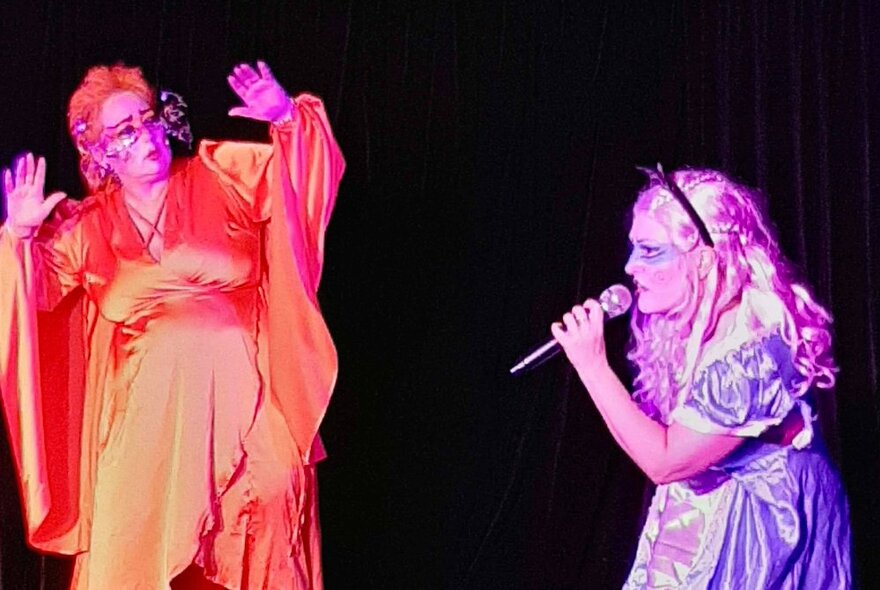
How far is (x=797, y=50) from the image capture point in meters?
3.00

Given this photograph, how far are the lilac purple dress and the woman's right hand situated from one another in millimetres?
1320

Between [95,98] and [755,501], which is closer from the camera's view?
[755,501]

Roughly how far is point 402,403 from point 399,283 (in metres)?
0.28

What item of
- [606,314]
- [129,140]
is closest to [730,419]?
[606,314]

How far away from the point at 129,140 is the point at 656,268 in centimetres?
109

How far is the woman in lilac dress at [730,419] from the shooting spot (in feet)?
7.17

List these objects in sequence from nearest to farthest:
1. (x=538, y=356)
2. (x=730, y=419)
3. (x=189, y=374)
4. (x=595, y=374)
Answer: (x=730, y=419) → (x=595, y=374) → (x=538, y=356) → (x=189, y=374)

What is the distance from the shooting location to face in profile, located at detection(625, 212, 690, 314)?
242 cm

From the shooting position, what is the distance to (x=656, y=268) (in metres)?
2.45

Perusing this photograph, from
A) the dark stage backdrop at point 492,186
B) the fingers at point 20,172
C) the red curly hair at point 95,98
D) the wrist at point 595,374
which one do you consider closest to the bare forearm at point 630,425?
the wrist at point 595,374

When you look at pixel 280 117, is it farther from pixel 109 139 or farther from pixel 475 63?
pixel 475 63

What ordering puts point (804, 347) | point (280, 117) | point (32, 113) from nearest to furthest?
point (804, 347) → point (280, 117) → point (32, 113)

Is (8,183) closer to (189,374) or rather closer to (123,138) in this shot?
(123,138)

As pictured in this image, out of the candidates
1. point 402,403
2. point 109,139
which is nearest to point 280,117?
point 109,139
